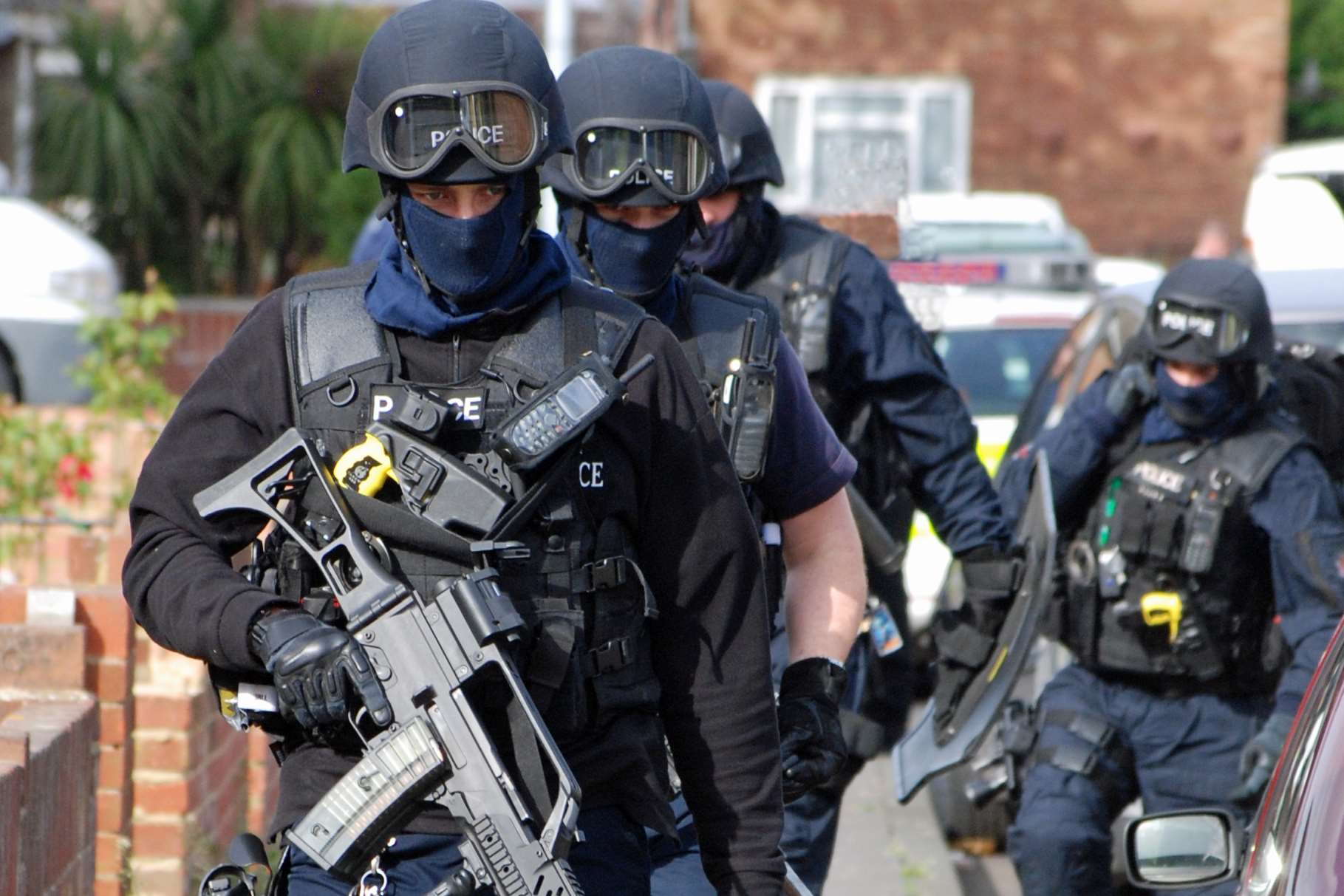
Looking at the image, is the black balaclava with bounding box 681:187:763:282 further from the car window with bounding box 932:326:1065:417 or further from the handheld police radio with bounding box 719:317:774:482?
the car window with bounding box 932:326:1065:417

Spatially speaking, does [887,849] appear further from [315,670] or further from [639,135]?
[315,670]

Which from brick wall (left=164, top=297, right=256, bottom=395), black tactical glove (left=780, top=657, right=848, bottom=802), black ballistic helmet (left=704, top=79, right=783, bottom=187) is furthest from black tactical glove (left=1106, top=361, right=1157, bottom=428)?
brick wall (left=164, top=297, right=256, bottom=395)

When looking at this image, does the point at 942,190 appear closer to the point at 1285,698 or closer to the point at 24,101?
the point at 24,101

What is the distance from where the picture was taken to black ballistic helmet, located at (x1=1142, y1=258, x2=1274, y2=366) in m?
4.70

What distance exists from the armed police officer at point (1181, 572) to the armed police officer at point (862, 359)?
0.38 metres

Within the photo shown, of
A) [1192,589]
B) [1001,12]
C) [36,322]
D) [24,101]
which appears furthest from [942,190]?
[1192,589]

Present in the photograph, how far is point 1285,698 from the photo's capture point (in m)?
4.39

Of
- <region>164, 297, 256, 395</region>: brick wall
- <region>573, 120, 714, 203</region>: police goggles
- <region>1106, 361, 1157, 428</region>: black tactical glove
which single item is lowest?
<region>164, 297, 256, 395</region>: brick wall

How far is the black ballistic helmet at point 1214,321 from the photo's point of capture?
470cm

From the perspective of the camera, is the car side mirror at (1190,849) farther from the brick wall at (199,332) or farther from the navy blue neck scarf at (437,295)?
the brick wall at (199,332)

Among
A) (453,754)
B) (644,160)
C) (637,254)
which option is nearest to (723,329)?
(637,254)

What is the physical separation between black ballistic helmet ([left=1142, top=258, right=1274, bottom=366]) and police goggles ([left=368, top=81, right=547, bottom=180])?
2.57 meters

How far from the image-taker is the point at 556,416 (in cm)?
242

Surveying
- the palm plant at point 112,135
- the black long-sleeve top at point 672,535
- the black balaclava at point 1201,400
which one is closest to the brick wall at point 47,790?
the black long-sleeve top at point 672,535
